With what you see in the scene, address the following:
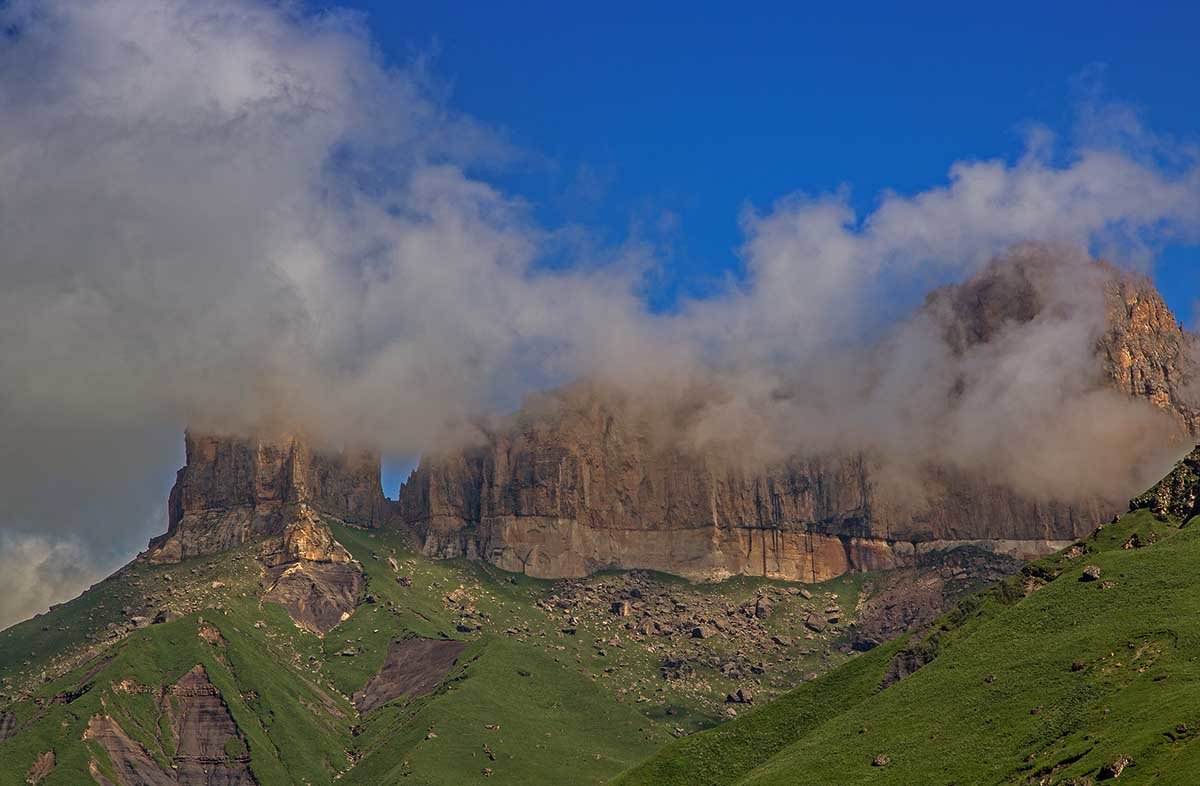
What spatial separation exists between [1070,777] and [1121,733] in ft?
38.1

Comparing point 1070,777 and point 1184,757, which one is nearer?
point 1184,757

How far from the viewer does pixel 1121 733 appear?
198 meters

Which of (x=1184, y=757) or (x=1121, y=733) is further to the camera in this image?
(x=1121, y=733)

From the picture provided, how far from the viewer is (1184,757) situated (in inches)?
6969

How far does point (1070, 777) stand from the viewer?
191 meters

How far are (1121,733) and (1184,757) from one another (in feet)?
69.2

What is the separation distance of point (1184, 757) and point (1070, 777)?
17.9 meters
